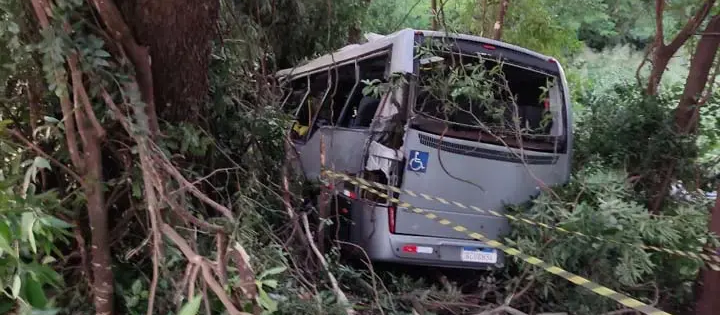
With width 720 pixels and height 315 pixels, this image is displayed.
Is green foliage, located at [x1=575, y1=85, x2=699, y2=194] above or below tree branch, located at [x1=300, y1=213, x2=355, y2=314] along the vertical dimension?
above

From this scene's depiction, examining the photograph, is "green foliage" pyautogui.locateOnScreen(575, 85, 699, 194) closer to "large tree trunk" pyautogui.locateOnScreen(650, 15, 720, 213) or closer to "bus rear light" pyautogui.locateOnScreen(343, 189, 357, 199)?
"large tree trunk" pyautogui.locateOnScreen(650, 15, 720, 213)

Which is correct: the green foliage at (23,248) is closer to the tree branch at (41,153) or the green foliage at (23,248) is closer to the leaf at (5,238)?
the leaf at (5,238)

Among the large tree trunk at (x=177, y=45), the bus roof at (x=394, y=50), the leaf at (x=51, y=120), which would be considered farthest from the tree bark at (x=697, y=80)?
the leaf at (x=51, y=120)

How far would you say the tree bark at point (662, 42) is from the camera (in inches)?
256

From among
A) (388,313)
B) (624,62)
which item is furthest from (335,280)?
(624,62)

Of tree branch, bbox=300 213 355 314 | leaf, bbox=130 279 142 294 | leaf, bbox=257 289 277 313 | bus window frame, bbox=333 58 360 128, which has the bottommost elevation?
tree branch, bbox=300 213 355 314

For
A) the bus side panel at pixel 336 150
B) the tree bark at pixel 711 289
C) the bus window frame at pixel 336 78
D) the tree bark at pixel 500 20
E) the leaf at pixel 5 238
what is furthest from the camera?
the tree bark at pixel 500 20

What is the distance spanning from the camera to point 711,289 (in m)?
4.51

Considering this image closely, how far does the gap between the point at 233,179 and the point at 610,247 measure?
2686 mm

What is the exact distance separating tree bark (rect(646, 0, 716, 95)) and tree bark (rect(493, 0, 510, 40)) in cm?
203

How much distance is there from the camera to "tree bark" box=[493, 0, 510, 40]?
848cm

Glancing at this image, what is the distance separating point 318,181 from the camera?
17.7 feet

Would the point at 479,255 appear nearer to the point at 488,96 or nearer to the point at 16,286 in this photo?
the point at 488,96

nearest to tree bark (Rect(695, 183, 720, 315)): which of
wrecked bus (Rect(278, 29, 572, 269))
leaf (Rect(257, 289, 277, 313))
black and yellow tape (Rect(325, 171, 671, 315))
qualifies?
black and yellow tape (Rect(325, 171, 671, 315))
